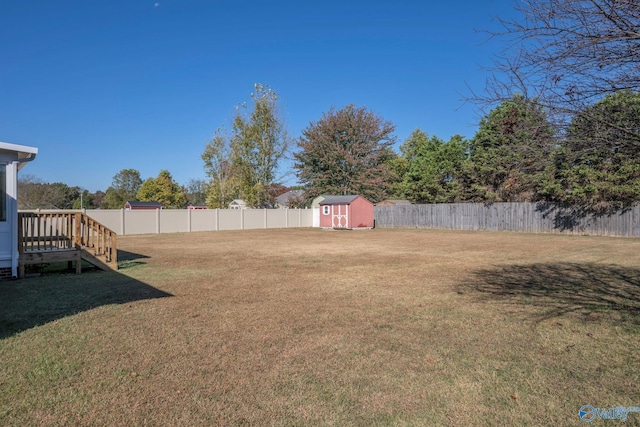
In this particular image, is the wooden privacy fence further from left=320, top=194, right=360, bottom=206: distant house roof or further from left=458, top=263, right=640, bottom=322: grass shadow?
left=458, top=263, right=640, bottom=322: grass shadow

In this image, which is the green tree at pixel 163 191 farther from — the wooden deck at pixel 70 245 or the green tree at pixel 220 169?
the wooden deck at pixel 70 245

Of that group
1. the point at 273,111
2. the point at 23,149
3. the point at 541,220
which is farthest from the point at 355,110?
the point at 23,149

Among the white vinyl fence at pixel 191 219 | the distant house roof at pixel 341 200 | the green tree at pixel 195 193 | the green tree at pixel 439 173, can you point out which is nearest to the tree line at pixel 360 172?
the green tree at pixel 439 173

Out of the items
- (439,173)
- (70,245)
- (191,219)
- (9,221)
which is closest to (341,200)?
(439,173)

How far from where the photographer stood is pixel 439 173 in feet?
107

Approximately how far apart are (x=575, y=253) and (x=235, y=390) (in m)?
13.5

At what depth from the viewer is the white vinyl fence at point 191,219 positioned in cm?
2298

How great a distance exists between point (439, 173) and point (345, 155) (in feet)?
34.3

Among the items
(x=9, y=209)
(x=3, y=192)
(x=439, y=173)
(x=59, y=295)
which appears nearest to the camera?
(x=59, y=295)

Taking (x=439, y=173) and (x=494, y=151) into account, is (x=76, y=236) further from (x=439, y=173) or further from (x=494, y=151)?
(x=439, y=173)

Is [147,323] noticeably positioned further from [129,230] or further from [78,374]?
[129,230]

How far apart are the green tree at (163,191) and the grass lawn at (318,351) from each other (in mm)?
50377

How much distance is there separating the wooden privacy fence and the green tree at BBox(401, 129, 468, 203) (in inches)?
129

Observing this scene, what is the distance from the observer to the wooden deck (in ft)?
27.7
